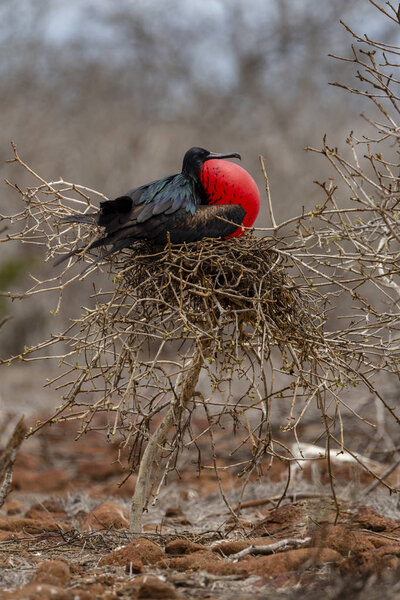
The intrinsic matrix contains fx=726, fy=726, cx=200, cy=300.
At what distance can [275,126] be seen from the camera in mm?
14805

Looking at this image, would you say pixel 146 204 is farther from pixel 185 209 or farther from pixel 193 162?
pixel 193 162

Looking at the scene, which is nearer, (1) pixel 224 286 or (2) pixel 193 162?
(1) pixel 224 286

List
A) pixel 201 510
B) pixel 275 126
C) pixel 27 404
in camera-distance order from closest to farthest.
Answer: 1. pixel 201 510
2. pixel 27 404
3. pixel 275 126

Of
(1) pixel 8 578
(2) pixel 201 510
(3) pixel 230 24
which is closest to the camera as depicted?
(1) pixel 8 578

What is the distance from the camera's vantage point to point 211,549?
293cm

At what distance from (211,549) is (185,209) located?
1.38m

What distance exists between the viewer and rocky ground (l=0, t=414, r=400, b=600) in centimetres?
224

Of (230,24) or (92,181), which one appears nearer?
(92,181)

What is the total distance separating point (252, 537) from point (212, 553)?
0.54m

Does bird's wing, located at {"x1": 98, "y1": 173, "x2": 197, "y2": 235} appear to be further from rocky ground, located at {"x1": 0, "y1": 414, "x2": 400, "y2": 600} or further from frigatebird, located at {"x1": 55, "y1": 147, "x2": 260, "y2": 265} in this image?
rocky ground, located at {"x1": 0, "y1": 414, "x2": 400, "y2": 600}

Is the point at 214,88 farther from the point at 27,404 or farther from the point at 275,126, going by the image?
the point at 27,404

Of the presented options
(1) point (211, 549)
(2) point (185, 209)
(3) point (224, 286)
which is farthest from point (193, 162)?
(1) point (211, 549)

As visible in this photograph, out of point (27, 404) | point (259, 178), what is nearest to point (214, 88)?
point (259, 178)

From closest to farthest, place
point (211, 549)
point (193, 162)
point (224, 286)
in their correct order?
point (224, 286) → point (211, 549) → point (193, 162)
